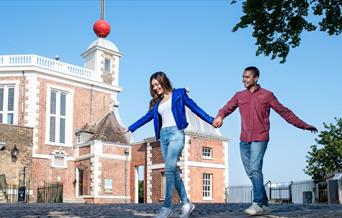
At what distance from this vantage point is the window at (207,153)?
99.6ft

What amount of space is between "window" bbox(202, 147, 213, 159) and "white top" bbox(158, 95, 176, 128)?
24355 millimetres

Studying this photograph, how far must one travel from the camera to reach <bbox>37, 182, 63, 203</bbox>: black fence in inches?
1131

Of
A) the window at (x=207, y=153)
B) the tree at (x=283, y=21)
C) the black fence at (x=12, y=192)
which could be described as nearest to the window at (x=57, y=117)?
the black fence at (x=12, y=192)

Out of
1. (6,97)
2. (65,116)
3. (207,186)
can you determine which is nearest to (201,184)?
(207,186)

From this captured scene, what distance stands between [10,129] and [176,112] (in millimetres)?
22937

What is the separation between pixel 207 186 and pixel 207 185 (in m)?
0.07

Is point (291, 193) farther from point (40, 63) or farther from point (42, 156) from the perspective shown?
point (40, 63)

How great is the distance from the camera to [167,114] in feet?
19.9

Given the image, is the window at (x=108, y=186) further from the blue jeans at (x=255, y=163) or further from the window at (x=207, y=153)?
the blue jeans at (x=255, y=163)

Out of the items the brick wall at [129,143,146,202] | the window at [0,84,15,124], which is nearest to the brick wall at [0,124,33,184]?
the window at [0,84,15,124]

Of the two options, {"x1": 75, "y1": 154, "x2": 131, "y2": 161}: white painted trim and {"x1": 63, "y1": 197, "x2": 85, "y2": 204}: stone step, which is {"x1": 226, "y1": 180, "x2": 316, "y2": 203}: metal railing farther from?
{"x1": 63, "y1": 197, "x2": 85, "y2": 204}: stone step

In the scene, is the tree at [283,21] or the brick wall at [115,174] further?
the brick wall at [115,174]

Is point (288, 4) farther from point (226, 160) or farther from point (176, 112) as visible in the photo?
point (226, 160)

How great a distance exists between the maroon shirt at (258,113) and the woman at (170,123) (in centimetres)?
53
